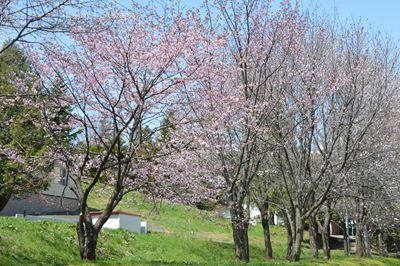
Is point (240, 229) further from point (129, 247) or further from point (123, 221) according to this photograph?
point (123, 221)

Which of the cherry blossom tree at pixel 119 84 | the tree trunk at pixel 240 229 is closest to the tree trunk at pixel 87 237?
the cherry blossom tree at pixel 119 84

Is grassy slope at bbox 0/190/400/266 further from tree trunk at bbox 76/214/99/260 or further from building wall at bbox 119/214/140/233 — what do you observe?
building wall at bbox 119/214/140/233

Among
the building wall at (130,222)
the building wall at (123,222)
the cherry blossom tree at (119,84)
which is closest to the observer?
the cherry blossom tree at (119,84)

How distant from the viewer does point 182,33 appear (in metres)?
11.8

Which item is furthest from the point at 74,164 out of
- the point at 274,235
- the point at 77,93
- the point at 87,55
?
the point at 274,235

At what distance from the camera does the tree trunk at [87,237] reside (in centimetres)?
1102

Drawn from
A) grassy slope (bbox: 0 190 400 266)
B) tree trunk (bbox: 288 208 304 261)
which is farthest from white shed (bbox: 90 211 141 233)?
tree trunk (bbox: 288 208 304 261)

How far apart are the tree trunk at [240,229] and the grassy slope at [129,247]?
59cm

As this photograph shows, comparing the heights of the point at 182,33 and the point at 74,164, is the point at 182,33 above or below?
above

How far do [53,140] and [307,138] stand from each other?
25.5ft

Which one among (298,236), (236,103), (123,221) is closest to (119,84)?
(236,103)

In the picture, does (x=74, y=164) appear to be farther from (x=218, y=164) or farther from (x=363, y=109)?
(x=363, y=109)

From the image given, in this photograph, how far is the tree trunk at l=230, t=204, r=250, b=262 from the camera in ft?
46.0

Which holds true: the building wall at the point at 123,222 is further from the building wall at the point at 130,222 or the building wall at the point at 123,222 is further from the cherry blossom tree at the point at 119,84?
the cherry blossom tree at the point at 119,84
